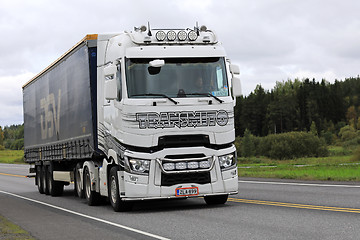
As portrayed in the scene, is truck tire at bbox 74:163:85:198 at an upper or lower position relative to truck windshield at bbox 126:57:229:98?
lower

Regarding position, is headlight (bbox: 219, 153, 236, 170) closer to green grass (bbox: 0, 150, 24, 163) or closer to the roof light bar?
the roof light bar

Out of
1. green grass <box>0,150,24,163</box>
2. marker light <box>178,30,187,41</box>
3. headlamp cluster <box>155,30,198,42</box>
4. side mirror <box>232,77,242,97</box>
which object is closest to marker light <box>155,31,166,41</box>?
headlamp cluster <box>155,30,198,42</box>

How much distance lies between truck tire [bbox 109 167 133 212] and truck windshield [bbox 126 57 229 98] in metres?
2.08

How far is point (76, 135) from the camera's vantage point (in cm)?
1731

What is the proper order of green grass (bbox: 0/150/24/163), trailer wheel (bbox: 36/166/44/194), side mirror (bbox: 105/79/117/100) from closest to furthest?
1. side mirror (bbox: 105/79/117/100)
2. trailer wheel (bbox: 36/166/44/194)
3. green grass (bbox: 0/150/24/163)

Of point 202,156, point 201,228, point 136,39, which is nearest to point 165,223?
point 201,228

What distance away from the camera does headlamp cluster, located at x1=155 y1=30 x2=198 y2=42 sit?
1335 centimetres

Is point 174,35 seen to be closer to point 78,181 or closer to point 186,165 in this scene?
point 186,165

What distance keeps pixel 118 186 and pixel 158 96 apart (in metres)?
2.32

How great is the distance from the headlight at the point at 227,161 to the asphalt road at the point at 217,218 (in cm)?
98

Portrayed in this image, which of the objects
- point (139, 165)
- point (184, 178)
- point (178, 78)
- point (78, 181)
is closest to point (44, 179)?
point (78, 181)

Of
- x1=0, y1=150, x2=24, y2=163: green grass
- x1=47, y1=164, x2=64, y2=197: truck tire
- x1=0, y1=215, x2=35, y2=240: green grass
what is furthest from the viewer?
x1=0, y1=150, x2=24, y2=163: green grass

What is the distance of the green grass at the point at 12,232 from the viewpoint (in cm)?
1026

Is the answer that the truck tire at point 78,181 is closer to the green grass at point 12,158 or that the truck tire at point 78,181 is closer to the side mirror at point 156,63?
the side mirror at point 156,63
